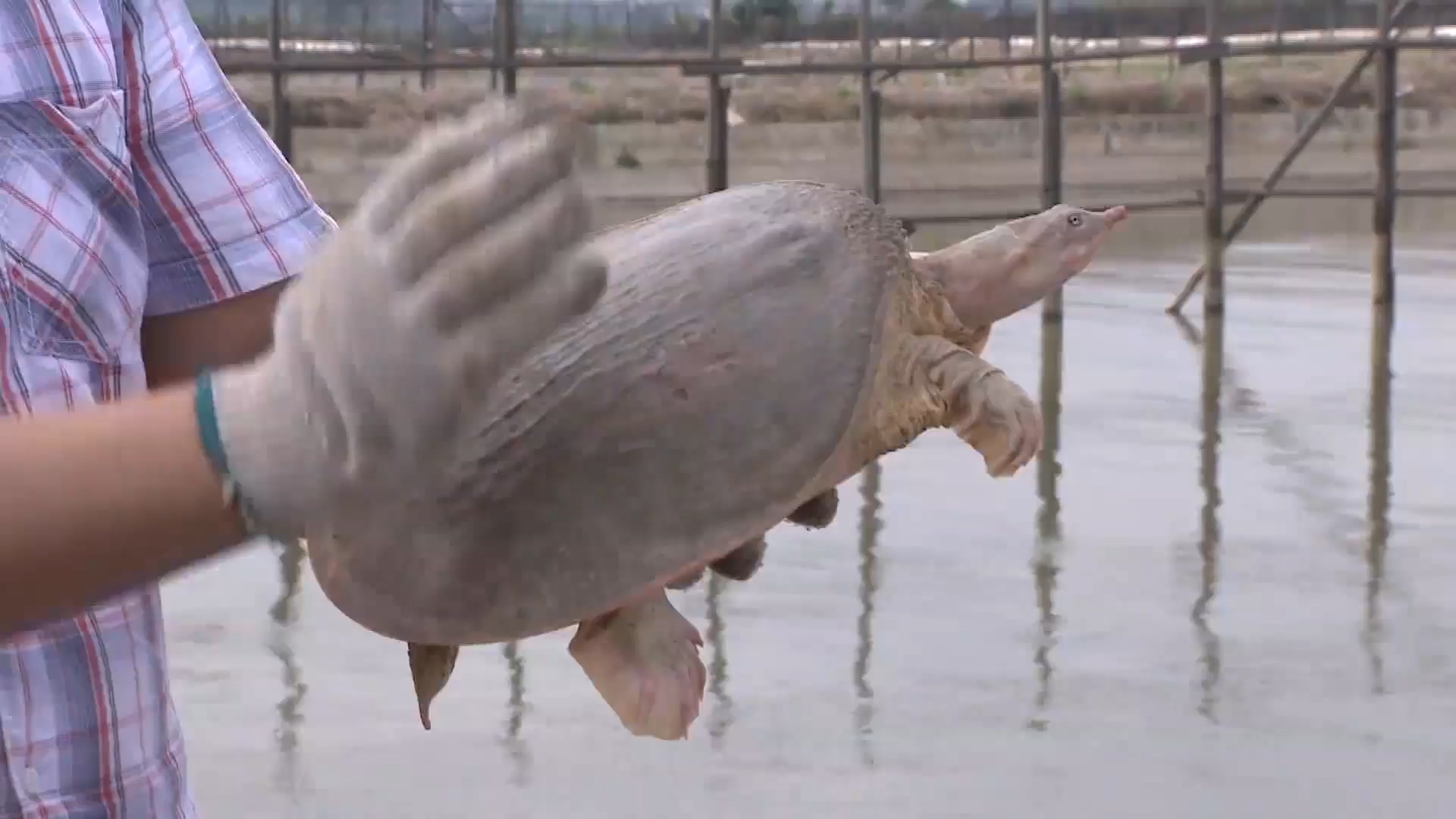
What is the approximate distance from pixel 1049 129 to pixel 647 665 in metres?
7.39

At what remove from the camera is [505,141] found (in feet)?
2.66

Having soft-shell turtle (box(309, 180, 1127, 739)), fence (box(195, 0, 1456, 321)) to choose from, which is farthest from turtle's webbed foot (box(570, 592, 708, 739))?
fence (box(195, 0, 1456, 321))

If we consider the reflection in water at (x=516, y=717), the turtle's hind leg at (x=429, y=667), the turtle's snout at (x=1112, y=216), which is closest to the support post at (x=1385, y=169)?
the reflection in water at (x=516, y=717)

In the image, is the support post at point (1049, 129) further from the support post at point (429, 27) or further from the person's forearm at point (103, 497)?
the person's forearm at point (103, 497)

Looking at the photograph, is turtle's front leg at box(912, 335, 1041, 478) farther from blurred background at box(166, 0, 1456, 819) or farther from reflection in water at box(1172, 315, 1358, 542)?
reflection in water at box(1172, 315, 1358, 542)

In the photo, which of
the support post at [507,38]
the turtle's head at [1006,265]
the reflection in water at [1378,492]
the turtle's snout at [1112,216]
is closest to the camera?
the turtle's head at [1006,265]

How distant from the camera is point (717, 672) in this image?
11.4ft

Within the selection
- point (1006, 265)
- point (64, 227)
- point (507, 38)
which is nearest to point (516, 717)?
point (1006, 265)

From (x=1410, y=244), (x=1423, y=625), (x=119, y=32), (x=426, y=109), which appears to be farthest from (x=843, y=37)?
(x=119, y=32)

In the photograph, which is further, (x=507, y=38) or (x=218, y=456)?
(x=507, y=38)

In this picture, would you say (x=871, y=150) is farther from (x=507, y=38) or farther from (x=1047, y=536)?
(x=1047, y=536)

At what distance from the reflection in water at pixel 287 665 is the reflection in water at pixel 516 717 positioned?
32 centimetres

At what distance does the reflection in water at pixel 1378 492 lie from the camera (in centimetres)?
361

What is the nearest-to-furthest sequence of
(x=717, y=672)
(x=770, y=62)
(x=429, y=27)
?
(x=717, y=672)
(x=429, y=27)
(x=770, y=62)
